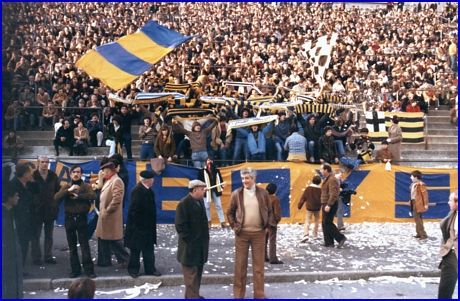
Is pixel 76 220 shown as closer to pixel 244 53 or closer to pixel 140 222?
pixel 140 222

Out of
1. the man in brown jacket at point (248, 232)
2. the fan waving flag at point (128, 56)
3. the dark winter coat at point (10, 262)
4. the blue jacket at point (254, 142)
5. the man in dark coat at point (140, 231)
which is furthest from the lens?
the blue jacket at point (254, 142)

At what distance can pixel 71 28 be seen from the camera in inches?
993

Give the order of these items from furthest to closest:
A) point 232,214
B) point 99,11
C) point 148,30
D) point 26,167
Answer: point 99,11
point 148,30
point 26,167
point 232,214

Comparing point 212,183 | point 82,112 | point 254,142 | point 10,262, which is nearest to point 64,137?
point 82,112

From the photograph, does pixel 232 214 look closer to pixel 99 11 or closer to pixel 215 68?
pixel 215 68

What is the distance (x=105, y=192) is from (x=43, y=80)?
33.6 ft

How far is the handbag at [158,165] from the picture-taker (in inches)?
535

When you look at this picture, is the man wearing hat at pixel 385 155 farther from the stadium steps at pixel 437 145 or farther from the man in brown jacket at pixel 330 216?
the man in brown jacket at pixel 330 216

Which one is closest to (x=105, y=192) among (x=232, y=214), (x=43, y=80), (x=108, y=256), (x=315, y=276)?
(x=108, y=256)

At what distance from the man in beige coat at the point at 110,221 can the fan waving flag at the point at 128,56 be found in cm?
319

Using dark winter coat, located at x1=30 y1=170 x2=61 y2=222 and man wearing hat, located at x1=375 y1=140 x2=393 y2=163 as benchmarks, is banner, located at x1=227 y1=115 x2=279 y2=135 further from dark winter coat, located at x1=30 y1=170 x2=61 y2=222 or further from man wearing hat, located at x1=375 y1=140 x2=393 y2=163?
dark winter coat, located at x1=30 y1=170 x2=61 y2=222

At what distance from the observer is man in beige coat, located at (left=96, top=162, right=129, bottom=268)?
9.25 metres

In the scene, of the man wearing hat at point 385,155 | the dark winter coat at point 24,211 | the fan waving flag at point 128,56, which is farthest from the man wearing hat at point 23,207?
the man wearing hat at point 385,155

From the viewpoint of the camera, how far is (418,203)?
12.2 meters
